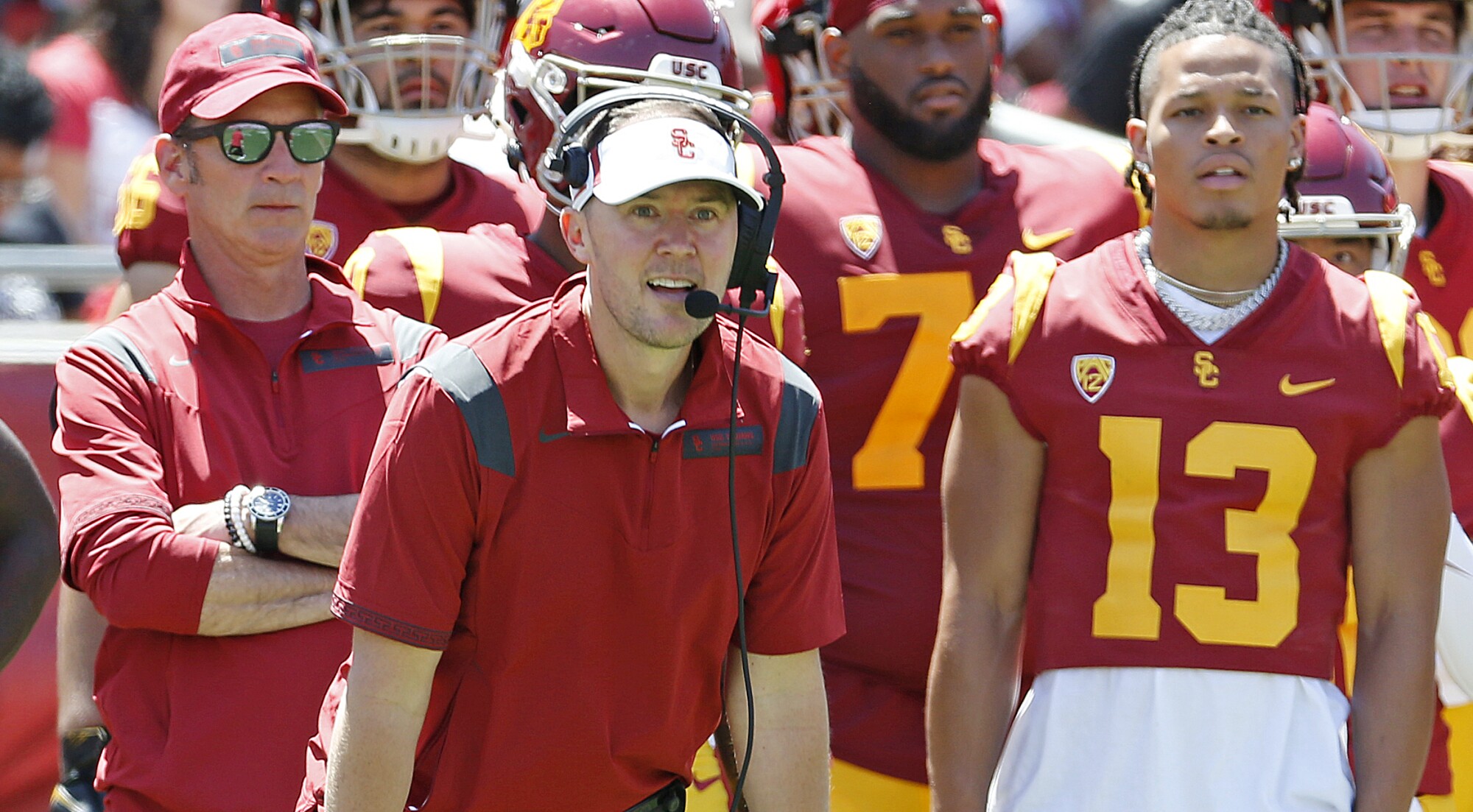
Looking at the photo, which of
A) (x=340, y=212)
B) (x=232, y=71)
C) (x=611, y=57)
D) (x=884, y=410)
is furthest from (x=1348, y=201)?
(x=232, y=71)

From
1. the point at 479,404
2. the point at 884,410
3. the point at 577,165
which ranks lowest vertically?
the point at 884,410

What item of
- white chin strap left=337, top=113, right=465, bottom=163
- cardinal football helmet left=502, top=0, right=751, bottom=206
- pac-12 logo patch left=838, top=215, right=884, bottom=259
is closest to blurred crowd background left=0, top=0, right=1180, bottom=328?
white chin strap left=337, top=113, right=465, bottom=163

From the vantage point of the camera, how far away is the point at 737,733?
117 inches

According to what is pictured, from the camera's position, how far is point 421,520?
8.91 ft

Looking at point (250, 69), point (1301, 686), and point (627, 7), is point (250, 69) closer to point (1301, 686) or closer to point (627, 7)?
point (627, 7)

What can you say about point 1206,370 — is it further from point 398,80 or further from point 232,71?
point 398,80

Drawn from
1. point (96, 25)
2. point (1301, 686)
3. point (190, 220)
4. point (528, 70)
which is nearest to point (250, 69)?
point (190, 220)

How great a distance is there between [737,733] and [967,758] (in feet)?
2.23

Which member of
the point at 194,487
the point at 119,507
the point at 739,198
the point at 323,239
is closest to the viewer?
the point at 739,198

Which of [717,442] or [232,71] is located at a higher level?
[232,71]

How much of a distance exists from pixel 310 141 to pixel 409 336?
1.39 ft

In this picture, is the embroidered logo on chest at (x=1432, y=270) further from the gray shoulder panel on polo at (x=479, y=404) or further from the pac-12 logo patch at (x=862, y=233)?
the gray shoulder panel on polo at (x=479, y=404)

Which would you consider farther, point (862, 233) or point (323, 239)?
point (323, 239)

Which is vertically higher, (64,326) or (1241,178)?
(1241,178)
